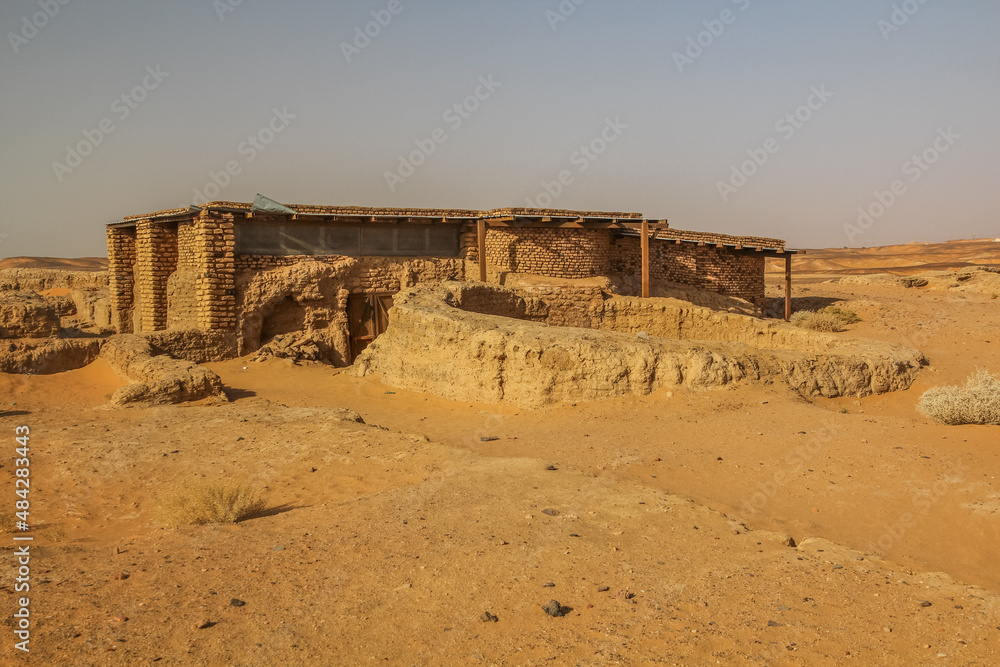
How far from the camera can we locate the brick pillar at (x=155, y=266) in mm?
15672

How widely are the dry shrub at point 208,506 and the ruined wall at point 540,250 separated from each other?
12.5 m

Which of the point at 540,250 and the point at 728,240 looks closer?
the point at 540,250

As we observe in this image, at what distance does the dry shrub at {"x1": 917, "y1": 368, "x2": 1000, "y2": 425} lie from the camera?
291 inches

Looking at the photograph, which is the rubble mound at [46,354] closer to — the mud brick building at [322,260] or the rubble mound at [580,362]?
the mud brick building at [322,260]

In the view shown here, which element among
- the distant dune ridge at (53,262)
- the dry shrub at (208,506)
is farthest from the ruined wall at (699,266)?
the distant dune ridge at (53,262)

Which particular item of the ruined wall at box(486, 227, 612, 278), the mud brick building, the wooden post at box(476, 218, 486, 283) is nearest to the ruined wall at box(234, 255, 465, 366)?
the mud brick building

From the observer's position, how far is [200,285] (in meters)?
14.4

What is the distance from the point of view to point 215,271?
1435 centimetres

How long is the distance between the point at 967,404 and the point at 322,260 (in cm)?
1295

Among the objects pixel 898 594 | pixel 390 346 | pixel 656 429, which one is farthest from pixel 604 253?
pixel 898 594

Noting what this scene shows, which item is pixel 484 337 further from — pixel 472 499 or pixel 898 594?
pixel 898 594

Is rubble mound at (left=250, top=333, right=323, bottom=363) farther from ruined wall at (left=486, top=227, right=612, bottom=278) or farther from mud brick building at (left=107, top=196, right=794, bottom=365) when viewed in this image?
ruined wall at (left=486, top=227, right=612, bottom=278)

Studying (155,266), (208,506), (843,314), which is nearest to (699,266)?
(843,314)

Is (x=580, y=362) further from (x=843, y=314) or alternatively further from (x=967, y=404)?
(x=843, y=314)
